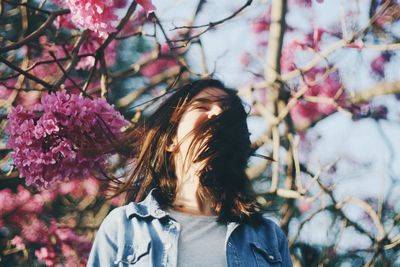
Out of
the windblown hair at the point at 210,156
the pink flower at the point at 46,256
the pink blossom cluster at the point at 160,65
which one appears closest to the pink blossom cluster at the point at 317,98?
the pink blossom cluster at the point at 160,65

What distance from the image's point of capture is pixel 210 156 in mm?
1149

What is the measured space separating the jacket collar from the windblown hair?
20 millimetres

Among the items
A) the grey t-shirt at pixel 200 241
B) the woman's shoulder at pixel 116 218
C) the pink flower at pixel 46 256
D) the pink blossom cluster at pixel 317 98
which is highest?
the woman's shoulder at pixel 116 218

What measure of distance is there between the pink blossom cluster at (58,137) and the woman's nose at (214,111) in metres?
0.29

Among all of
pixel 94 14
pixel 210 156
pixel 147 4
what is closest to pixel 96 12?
pixel 94 14

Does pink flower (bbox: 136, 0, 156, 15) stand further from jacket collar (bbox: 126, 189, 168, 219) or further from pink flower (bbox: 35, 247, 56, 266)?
pink flower (bbox: 35, 247, 56, 266)

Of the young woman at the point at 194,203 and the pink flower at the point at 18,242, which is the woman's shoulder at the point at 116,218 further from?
the pink flower at the point at 18,242

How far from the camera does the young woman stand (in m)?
1.12

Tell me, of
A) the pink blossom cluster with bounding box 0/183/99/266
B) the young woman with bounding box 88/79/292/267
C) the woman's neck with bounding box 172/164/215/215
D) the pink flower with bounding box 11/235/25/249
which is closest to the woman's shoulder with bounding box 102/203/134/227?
the young woman with bounding box 88/79/292/267

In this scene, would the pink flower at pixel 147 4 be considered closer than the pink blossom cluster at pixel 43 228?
Yes

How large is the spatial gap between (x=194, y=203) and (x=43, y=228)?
2047 mm

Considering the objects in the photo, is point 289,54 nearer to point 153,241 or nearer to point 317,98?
point 317,98

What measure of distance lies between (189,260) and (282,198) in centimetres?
122

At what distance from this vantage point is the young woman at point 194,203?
43.9 inches
